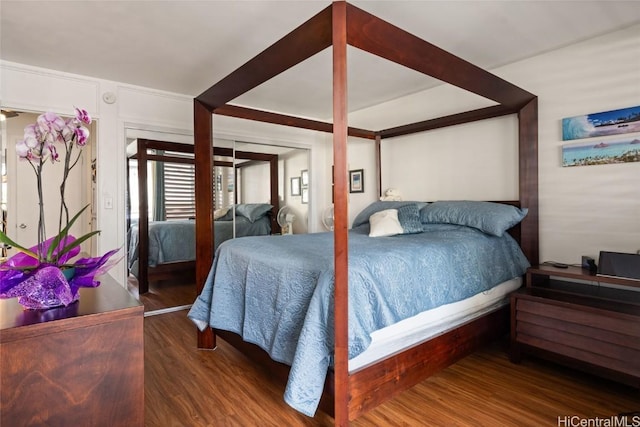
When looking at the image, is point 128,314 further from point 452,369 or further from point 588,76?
point 588,76

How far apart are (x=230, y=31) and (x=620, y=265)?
3.00 m

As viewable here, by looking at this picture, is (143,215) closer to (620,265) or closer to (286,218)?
(286,218)

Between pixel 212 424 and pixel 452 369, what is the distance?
158cm

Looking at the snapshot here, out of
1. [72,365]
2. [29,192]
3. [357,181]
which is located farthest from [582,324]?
[29,192]

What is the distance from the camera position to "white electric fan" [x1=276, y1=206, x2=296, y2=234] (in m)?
4.62

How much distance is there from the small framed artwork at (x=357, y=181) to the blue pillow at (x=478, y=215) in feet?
4.92

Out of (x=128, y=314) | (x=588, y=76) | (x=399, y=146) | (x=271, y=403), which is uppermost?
(x=588, y=76)

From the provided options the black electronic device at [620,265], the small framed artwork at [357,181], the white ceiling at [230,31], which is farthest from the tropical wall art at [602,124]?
the small framed artwork at [357,181]

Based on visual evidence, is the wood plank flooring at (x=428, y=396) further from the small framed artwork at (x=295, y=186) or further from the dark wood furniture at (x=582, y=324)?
the small framed artwork at (x=295, y=186)

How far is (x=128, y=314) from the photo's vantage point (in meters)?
1.08

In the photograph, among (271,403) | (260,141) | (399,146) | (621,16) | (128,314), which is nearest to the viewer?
(128,314)

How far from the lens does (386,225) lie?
117 inches

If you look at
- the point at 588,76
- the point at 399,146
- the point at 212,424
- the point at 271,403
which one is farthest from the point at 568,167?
the point at 212,424

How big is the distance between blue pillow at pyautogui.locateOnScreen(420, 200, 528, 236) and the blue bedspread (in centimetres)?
9
